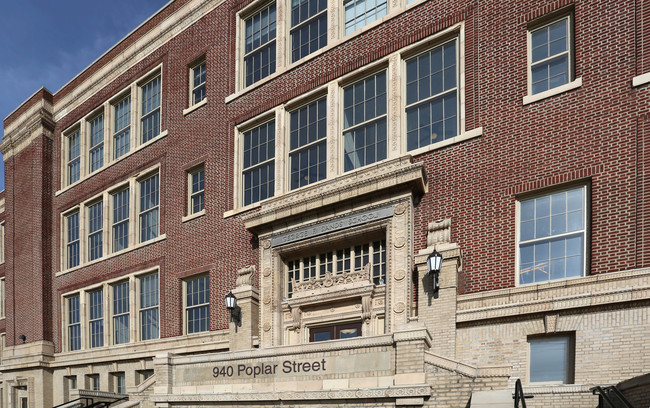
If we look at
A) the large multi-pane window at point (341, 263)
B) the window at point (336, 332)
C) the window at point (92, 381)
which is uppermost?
the large multi-pane window at point (341, 263)

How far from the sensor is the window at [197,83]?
2149cm

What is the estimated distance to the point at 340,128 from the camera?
16359 millimetres

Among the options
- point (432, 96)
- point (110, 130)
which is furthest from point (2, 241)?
point (432, 96)

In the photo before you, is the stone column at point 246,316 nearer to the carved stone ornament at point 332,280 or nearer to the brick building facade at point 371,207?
the brick building facade at point 371,207

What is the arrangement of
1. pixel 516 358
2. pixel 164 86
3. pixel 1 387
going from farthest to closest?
1. pixel 1 387
2. pixel 164 86
3. pixel 516 358

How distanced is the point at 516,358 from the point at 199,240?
39.0 ft

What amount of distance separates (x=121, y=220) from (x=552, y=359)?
60.6ft

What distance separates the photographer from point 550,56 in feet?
42.3

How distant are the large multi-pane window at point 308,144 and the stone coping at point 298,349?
574cm

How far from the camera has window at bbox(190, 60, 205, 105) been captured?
2149cm

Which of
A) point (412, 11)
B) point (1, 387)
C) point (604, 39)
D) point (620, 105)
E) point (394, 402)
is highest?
point (412, 11)

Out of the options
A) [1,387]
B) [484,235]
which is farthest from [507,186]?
[1,387]

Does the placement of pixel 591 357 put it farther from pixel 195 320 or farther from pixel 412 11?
pixel 195 320

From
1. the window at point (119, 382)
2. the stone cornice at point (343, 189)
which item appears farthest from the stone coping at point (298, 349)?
the window at point (119, 382)
